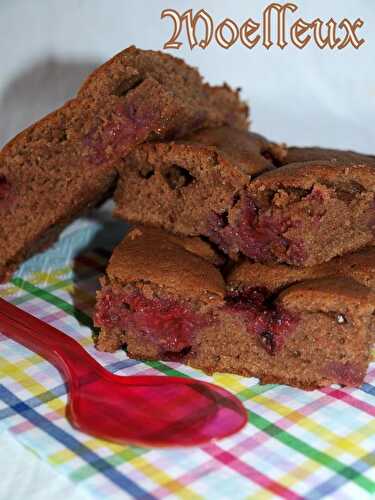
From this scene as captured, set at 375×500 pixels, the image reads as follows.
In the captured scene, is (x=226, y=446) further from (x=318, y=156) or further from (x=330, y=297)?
(x=318, y=156)

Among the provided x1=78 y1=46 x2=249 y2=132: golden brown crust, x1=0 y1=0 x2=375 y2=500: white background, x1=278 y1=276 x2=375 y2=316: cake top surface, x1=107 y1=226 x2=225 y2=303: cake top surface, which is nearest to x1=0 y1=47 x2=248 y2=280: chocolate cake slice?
x1=78 y1=46 x2=249 y2=132: golden brown crust

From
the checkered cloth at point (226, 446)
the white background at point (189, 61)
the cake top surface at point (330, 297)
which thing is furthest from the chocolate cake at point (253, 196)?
the white background at point (189, 61)

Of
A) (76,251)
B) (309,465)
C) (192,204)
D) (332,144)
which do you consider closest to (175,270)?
(192,204)

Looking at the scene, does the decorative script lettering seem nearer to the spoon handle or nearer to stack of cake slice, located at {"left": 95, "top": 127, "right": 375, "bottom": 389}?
stack of cake slice, located at {"left": 95, "top": 127, "right": 375, "bottom": 389}

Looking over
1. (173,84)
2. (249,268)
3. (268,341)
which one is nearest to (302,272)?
(249,268)

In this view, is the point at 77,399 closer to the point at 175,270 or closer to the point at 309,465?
the point at 175,270

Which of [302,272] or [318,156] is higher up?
[318,156]
